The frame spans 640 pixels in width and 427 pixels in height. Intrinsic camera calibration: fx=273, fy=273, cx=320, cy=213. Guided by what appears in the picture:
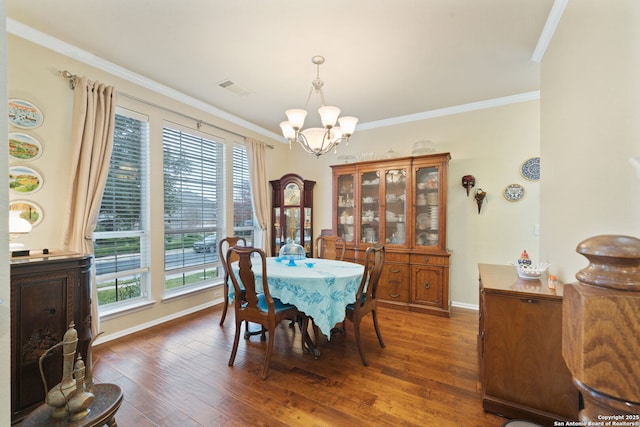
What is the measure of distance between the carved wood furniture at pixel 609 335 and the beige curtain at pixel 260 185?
4.17 m

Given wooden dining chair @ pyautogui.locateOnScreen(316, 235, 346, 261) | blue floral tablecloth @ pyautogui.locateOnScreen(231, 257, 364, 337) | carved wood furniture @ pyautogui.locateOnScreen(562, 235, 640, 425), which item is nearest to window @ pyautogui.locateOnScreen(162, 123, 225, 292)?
wooden dining chair @ pyautogui.locateOnScreen(316, 235, 346, 261)

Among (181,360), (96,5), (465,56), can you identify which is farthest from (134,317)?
(465,56)

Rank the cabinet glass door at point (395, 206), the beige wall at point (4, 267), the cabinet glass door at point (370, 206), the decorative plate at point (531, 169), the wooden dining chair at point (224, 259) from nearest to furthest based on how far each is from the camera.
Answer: the beige wall at point (4, 267) → the wooden dining chair at point (224, 259) → the decorative plate at point (531, 169) → the cabinet glass door at point (395, 206) → the cabinet glass door at point (370, 206)

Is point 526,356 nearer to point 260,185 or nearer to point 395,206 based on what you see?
point 395,206

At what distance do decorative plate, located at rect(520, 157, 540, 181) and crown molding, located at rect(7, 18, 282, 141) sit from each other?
13.1ft

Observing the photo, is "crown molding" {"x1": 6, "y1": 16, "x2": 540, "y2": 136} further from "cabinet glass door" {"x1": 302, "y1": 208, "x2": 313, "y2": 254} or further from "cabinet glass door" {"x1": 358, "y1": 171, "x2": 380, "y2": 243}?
"cabinet glass door" {"x1": 302, "y1": 208, "x2": 313, "y2": 254}

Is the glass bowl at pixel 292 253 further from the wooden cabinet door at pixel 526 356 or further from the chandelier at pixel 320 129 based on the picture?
the wooden cabinet door at pixel 526 356

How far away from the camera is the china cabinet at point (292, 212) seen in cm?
464

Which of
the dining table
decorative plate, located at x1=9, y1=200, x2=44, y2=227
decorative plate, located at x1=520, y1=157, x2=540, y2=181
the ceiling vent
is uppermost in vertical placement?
the ceiling vent

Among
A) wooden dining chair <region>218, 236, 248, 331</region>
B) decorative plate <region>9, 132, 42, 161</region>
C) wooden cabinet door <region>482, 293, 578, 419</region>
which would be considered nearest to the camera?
wooden cabinet door <region>482, 293, 578, 419</region>

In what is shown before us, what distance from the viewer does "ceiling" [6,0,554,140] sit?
1973 mm

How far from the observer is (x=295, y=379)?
211cm

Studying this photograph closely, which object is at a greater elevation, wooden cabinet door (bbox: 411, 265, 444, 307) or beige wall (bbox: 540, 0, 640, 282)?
beige wall (bbox: 540, 0, 640, 282)

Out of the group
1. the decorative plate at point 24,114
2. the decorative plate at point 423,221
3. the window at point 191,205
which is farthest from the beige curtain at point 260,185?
the decorative plate at point 423,221
